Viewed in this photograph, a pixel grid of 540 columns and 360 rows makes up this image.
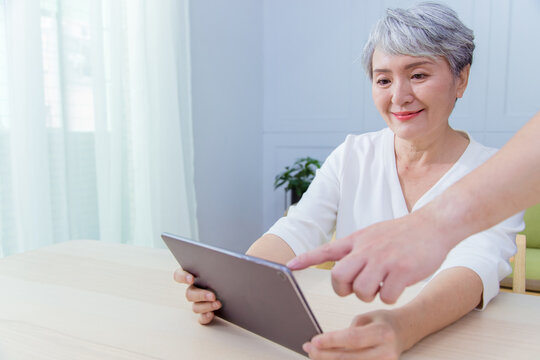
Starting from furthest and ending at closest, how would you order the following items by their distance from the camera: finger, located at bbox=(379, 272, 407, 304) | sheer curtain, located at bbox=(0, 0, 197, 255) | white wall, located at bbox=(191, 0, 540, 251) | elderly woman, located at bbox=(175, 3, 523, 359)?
white wall, located at bbox=(191, 0, 540, 251), sheer curtain, located at bbox=(0, 0, 197, 255), elderly woman, located at bbox=(175, 3, 523, 359), finger, located at bbox=(379, 272, 407, 304)

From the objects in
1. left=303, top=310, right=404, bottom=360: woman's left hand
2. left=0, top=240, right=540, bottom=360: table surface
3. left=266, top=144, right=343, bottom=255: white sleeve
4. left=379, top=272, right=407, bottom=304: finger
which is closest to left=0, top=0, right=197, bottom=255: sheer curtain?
left=0, top=240, right=540, bottom=360: table surface

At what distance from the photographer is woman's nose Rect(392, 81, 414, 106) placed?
1228 mm

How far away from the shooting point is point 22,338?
2.32 ft

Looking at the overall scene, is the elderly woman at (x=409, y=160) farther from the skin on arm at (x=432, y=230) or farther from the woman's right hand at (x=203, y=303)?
the skin on arm at (x=432, y=230)

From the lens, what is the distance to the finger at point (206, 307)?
2.42 feet

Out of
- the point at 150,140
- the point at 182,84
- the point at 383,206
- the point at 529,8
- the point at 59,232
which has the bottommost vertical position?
the point at 59,232

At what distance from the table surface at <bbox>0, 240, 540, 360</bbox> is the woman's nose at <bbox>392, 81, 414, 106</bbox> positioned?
0.54 meters

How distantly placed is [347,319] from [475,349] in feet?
0.67

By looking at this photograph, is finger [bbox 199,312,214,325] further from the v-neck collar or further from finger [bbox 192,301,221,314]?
the v-neck collar

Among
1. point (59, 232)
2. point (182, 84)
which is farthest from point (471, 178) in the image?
point (182, 84)

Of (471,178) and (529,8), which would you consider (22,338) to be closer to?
(471,178)

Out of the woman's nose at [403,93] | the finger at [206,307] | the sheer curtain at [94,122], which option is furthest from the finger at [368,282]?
the sheer curtain at [94,122]

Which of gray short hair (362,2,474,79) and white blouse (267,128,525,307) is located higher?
gray short hair (362,2,474,79)

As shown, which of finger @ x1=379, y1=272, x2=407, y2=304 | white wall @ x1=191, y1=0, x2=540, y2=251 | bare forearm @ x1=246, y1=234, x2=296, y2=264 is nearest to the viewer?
finger @ x1=379, y1=272, x2=407, y2=304
